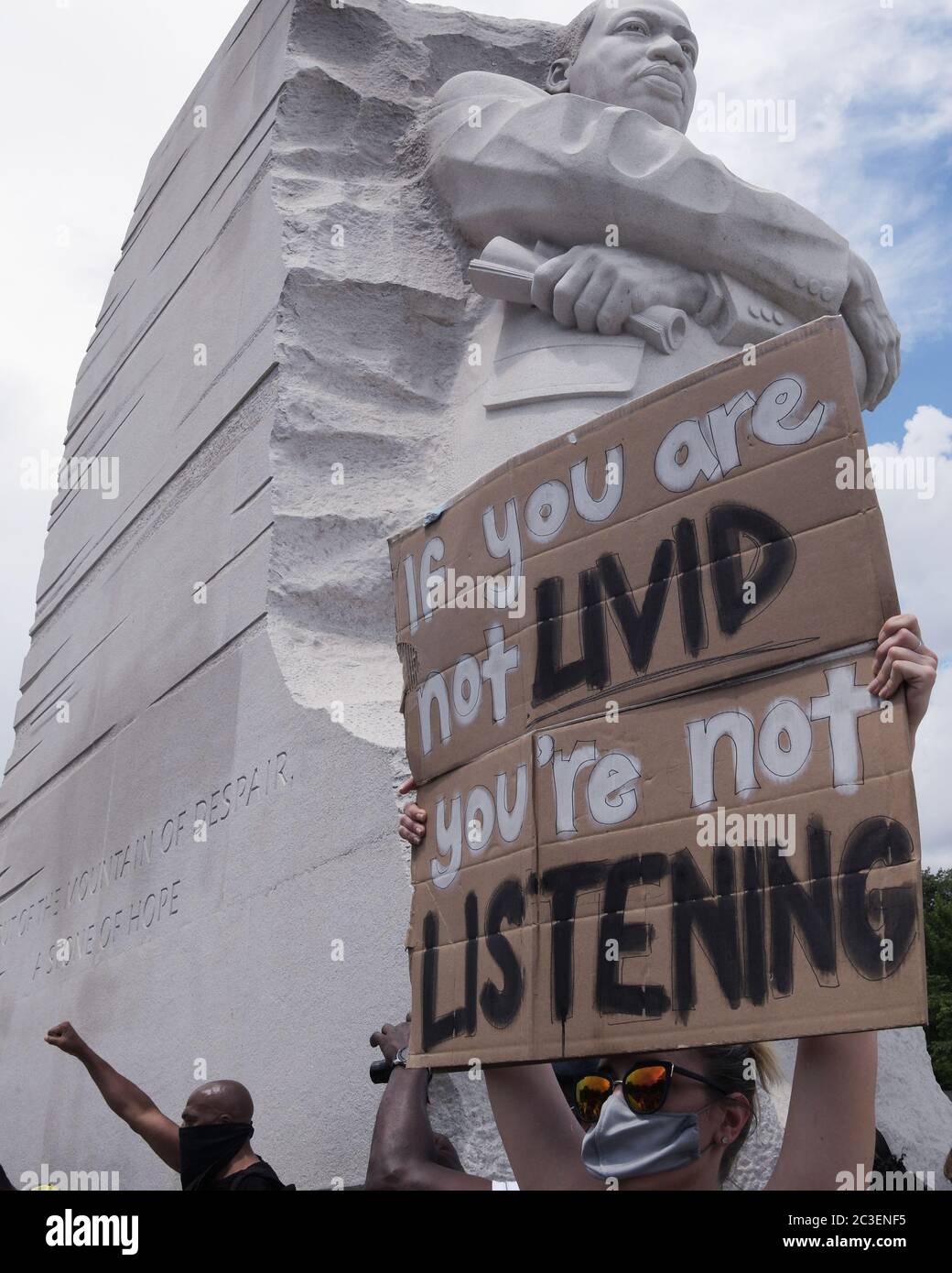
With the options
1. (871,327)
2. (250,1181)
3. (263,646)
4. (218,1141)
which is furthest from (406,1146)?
(871,327)

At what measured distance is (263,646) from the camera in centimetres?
468

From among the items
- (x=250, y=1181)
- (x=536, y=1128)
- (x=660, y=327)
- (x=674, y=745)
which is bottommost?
(x=250, y=1181)

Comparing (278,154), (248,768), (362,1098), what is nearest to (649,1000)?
(362,1098)

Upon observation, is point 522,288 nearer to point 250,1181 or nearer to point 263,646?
point 263,646

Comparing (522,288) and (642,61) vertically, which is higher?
(642,61)

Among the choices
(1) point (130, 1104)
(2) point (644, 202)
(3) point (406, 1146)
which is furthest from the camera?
(2) point (644, 202)

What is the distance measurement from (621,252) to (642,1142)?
3509mm

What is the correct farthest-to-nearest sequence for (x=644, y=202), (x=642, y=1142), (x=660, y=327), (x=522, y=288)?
(x=522, y=288), (x=644, y=202), (x=660, y=327), (x=642, y=1142)

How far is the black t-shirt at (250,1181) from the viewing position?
9.18ft

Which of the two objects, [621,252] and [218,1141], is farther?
[621,252]

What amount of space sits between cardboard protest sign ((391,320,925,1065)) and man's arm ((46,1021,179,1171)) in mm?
1025

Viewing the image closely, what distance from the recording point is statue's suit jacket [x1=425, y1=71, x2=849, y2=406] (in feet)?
15.6
